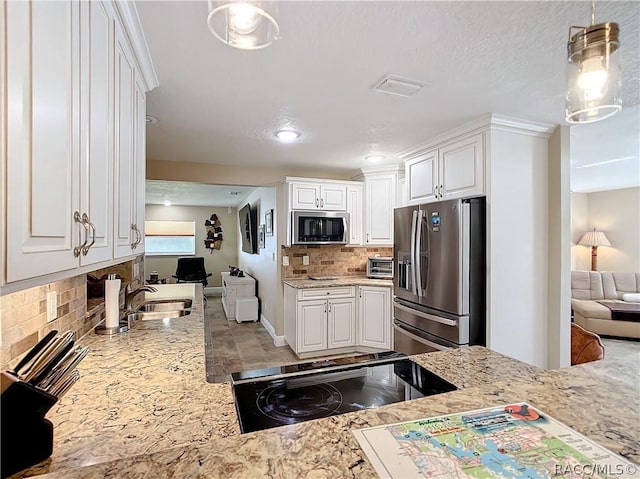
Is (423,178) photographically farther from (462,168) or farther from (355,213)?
(355,213)

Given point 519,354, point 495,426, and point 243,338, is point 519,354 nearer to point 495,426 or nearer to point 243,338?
point 495,426

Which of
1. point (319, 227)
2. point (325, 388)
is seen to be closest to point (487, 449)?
point (325, 388)

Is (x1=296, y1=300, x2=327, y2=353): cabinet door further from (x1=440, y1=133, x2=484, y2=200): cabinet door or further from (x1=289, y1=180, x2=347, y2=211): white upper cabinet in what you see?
(x1=440, y1=133, x2=484, y2=200): cabinet door

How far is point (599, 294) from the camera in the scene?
17.4 ft

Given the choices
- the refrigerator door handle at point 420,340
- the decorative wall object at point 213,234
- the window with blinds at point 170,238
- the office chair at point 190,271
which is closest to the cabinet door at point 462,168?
the refrigerator door handle at point 420,340

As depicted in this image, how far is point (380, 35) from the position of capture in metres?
1.46

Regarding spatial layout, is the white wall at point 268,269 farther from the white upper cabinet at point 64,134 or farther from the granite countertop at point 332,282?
the white upper cabinet at point 64,134

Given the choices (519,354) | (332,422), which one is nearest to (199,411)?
(332,422)

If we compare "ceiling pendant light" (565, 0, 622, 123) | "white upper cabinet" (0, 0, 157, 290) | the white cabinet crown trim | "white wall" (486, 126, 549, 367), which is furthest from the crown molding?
"white wall" (486, 126, 549, 367)

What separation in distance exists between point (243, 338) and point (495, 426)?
4.31 meters

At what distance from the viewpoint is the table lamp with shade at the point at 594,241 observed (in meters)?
6.04

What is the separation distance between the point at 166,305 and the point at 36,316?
1.72 meters

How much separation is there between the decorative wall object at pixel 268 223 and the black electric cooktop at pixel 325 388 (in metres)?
3.47

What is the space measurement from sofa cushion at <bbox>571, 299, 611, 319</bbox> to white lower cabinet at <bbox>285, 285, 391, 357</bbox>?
3266 millimetres
